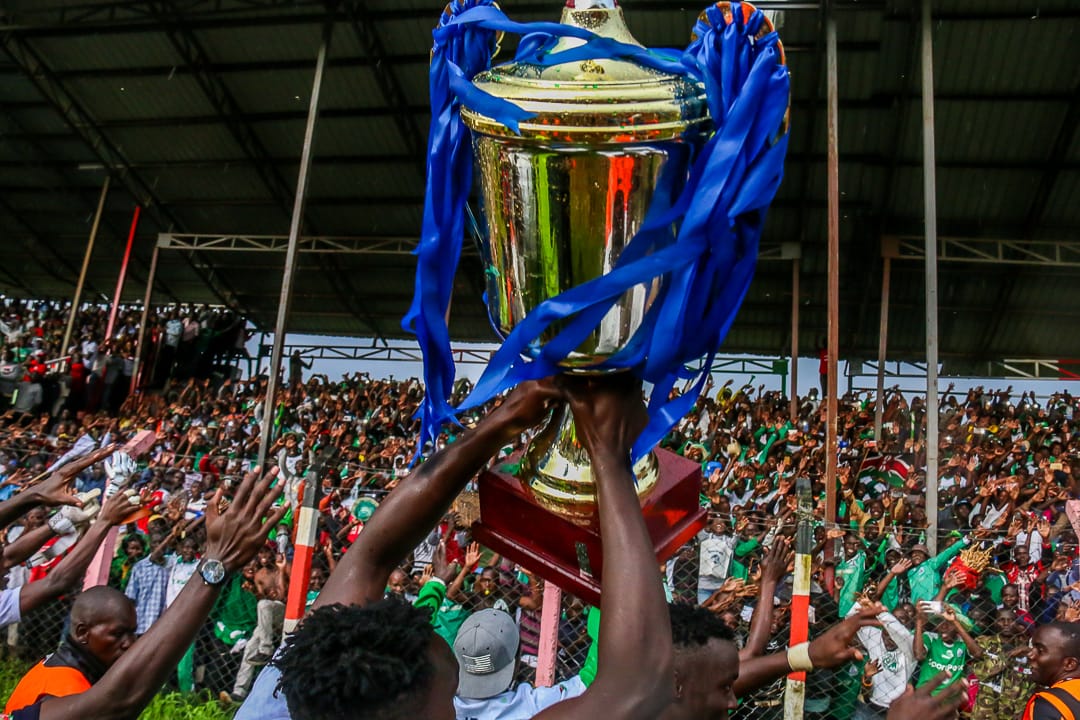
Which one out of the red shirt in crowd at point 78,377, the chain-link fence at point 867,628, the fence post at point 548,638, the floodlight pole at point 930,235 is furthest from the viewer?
the red shirt in crowd at point 78,377

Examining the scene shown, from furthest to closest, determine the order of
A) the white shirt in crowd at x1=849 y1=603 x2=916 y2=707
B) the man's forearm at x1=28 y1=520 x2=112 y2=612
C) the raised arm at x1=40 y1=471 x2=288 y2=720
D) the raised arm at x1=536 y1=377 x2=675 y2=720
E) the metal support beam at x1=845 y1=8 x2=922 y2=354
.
→ the metal support beam at x1=845 y1=8 x2=922 y2=354
the white shirt in crowd at x1=849 y1=603 x2=916 y2=707
the man's forearm at x1=28 y1=520 x2=112 y2=612
the raised arm at x1=40 y1=471 x2=288 y2=720
the raised arm at x1=536 y1=377 x2=675 y2=720

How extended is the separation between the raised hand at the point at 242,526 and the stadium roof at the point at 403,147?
9869 millimetres

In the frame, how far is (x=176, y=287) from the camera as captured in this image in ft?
68.9

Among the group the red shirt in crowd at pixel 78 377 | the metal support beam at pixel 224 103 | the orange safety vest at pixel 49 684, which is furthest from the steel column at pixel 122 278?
the orange safety vest at pixel 49 684

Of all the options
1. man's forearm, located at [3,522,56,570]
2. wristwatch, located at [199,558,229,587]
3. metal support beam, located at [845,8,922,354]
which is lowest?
wristwatch, located at [199,558,229,587]

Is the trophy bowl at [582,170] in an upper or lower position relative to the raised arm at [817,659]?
upper

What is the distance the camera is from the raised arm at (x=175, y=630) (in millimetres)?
2004

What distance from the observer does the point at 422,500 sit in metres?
1.60

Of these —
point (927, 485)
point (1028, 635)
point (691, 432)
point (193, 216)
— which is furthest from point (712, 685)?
point (193, 216)

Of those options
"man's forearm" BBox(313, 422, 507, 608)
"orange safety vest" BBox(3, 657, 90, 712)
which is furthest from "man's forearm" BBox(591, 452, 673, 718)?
"orange safety vest" BBox(3, 657, 90, 712)

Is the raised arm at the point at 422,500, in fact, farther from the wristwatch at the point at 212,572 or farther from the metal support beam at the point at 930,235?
the metal support beam at the point at 930,235

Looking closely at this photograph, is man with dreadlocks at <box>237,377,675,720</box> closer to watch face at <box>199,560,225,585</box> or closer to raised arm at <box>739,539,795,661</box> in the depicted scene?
watch face at <box>199,560,225,585</box>

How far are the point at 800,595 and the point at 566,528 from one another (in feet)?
7.59

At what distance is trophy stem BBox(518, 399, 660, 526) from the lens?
63.9 inches
